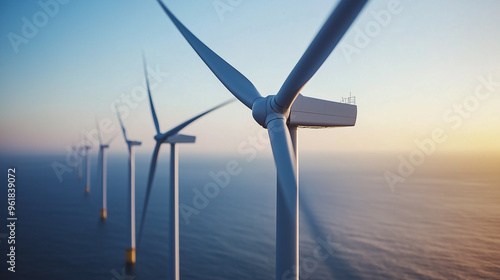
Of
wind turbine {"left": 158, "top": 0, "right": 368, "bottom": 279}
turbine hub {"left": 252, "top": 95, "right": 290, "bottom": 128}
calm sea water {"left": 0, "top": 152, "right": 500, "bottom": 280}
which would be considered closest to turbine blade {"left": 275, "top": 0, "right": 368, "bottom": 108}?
wind turbine {"left": 158, "top": 0, "right": 368, "bottom": 279}

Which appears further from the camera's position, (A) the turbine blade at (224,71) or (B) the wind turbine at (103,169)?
(B) the wind turbine at (103,169)

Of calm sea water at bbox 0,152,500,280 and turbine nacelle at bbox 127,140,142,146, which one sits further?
turbine nacelle at bbox 127,140,142,146

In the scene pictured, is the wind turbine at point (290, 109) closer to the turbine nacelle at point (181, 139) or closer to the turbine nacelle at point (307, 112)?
the turbine nacelle at point (307, 112)

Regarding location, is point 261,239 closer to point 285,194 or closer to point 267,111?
point 267,111

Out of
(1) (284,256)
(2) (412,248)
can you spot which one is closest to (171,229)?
(1) (284,256)

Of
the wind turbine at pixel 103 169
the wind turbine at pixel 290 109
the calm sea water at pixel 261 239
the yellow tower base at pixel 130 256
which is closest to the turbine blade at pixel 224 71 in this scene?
the wind turbine at pixel 290 109

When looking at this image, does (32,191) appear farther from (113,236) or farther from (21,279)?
(21,279)
